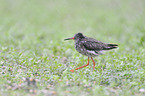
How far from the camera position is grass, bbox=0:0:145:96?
639 cm

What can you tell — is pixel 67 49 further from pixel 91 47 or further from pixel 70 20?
pixel 70 20

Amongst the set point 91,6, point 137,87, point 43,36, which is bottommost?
point 137,87

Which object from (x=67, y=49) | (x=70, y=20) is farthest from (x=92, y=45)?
(x=70, y=20)

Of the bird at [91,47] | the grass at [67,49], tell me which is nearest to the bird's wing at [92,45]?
the bird at [91,47]

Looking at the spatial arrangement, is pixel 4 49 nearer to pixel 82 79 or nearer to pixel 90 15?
pixel 82 79

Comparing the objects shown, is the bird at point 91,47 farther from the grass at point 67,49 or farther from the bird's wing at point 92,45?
the grass at point 67,49

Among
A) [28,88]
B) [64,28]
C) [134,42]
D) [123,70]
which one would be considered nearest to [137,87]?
[123,70]

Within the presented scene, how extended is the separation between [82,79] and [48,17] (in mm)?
11668

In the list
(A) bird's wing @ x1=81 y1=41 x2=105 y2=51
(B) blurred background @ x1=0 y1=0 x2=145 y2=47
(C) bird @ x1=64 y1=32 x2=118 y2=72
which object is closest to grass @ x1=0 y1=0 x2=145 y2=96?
(B) blurred background @ x1=0 y1=0 x2=145 y2=47

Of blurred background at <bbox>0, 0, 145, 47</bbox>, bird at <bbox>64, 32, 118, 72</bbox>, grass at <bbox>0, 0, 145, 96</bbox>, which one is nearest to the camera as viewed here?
grass at <bbox>0, 0, 145, 96</bbox>

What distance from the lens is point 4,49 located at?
334 inches

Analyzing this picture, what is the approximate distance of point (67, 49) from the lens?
32.4 ft

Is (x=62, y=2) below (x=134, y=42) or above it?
above

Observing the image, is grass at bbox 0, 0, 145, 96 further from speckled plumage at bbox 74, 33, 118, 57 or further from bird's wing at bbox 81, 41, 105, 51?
bird's wing at bbox 81, 41, 105, 51
